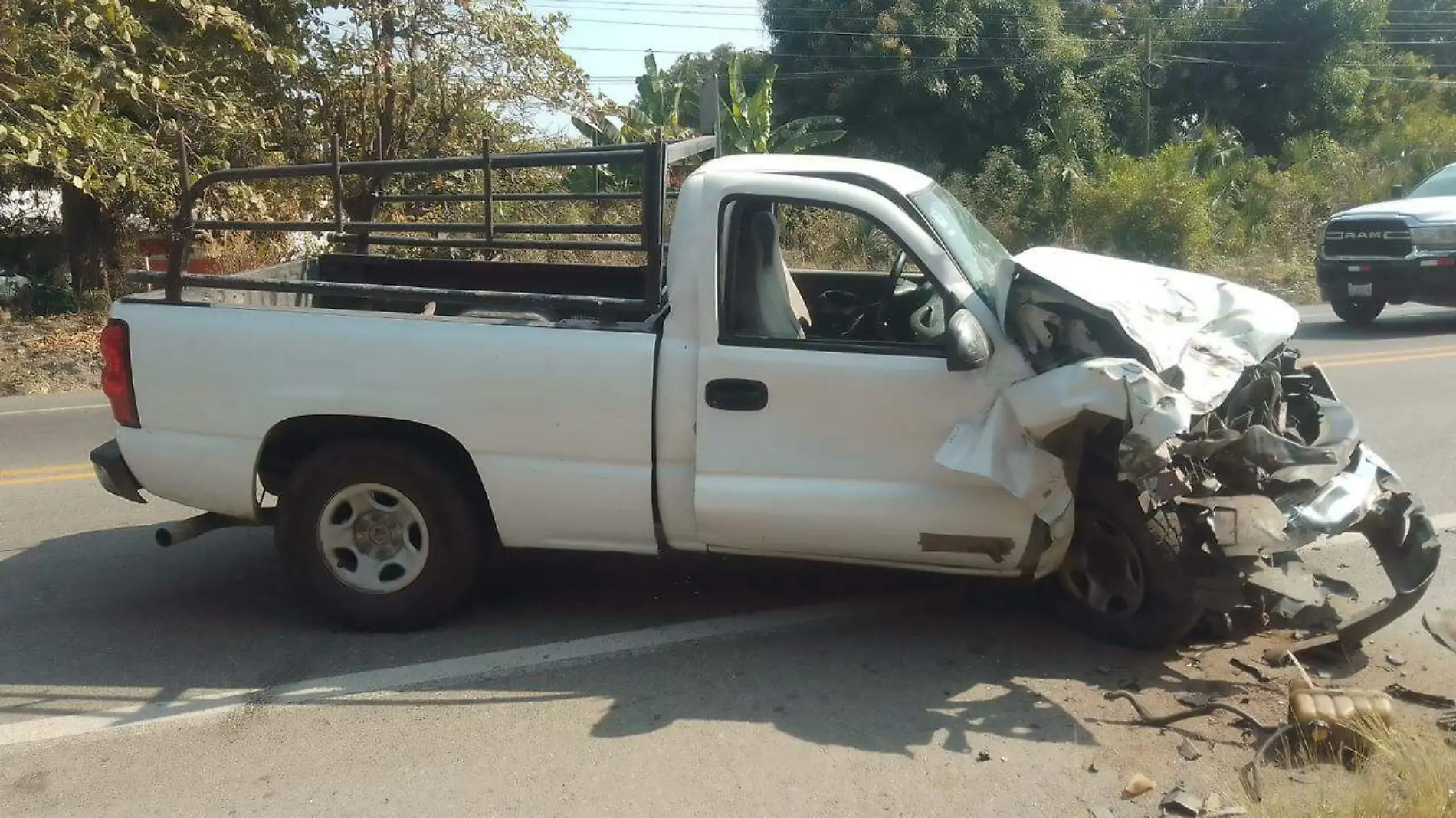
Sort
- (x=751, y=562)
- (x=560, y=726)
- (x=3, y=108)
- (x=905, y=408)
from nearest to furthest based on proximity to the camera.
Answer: (x=560, y=726) → (x=905, y=408) → (x=751, y=562) → (x=3, y=108)

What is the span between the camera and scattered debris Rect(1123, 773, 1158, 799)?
3760 millimetres

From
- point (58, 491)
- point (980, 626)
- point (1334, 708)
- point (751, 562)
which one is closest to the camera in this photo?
point (1334, 708)

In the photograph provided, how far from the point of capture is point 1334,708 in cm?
388

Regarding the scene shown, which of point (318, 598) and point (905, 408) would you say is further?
point (318, 598)

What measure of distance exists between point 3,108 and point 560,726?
10.3 meters

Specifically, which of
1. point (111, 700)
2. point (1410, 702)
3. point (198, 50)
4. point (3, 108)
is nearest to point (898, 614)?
point (1410, 702)

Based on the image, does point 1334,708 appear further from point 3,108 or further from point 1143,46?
point 1143,46

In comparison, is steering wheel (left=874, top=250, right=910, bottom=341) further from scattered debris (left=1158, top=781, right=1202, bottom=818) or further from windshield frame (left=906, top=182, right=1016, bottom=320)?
scattered debris (left=1158, top=781, right=1202, bottom=818)

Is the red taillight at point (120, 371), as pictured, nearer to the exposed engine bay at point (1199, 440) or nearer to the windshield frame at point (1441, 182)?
the exposed engine bay at point (1199, 440)

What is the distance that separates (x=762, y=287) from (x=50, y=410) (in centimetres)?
820

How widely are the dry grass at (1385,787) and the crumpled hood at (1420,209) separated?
1159cm

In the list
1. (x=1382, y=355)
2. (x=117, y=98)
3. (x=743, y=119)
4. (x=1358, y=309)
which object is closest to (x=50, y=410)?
(x=117, y=98)

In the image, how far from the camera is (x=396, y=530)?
203 inches

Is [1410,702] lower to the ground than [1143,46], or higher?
lower
